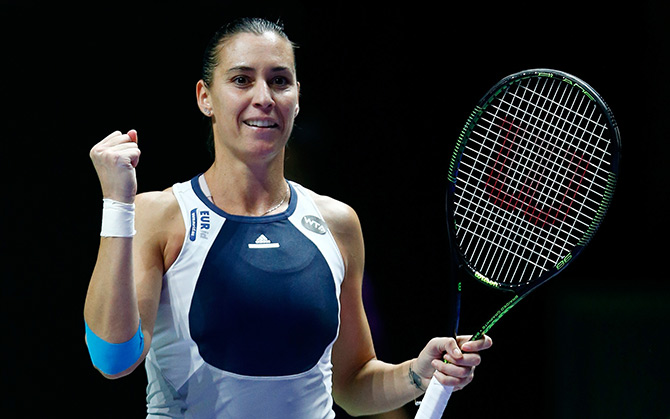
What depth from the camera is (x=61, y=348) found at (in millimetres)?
2588

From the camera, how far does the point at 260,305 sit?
5.79ft

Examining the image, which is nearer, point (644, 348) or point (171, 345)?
point (171, 345)

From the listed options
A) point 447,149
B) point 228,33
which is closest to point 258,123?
point 228,33

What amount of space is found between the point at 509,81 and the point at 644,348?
1.73 m

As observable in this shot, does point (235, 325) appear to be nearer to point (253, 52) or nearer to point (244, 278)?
point (244, 278)

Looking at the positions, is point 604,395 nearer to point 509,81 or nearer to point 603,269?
point 603,269

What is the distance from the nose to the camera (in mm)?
1799

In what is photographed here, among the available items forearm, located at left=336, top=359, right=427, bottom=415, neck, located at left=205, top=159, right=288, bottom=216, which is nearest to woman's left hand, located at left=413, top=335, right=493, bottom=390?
forearm, located at left=336, top=359, right=427, bottom=415

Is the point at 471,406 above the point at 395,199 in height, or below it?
below

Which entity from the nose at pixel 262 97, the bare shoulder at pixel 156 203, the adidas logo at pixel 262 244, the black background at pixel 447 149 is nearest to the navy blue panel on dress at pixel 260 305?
the adidas logo at pixel 262 244

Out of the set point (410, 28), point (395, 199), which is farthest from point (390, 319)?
point (410, 28)

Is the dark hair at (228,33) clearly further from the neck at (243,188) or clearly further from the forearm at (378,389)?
the forearm at (378,389)

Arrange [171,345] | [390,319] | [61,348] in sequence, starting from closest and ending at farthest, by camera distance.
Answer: [171,345] < [61,348] < [390,319]

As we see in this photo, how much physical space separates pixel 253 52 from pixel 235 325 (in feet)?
2.02
